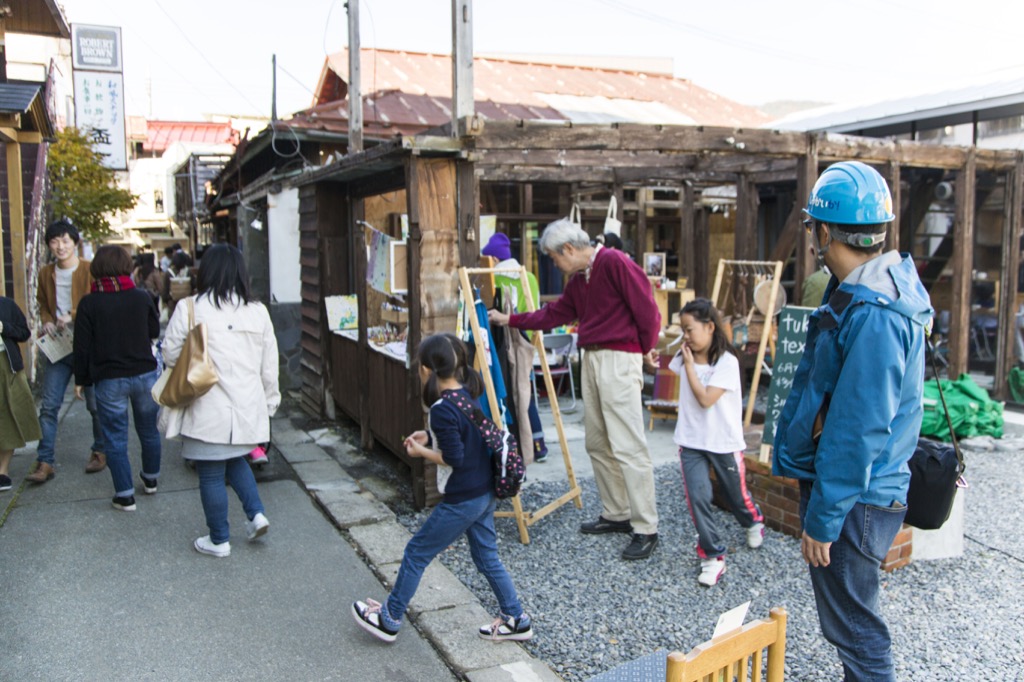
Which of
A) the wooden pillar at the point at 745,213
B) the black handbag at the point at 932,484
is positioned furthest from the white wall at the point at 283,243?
the black handbag at the point at 932,484

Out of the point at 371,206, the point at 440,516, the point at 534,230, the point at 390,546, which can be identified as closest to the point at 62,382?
the point at 390,546

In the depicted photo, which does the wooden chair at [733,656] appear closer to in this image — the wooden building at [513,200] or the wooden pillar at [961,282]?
the wooden building at [513,200]

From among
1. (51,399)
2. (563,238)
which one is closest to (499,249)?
(563,238)

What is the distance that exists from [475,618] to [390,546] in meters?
1.09

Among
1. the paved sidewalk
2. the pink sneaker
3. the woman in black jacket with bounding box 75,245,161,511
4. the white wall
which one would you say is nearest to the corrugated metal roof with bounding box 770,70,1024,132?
the white wall

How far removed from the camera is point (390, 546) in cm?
491

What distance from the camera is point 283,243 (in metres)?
10.2

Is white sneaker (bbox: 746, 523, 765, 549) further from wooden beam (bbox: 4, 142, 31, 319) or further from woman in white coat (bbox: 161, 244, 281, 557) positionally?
wooden beam (bbox: 4, 142, 31, 319)

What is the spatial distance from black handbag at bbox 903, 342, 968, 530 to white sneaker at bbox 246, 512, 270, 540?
12.0 ft

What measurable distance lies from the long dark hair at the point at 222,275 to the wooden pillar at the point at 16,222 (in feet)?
14.4

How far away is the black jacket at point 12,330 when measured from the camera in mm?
5488

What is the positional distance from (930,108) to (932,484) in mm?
8896

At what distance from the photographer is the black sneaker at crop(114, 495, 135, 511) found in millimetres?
5434

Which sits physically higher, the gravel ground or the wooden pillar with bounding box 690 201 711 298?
the wooden pillar with bounding box 690 201 711 298
